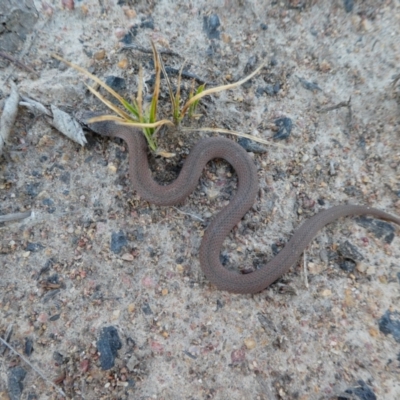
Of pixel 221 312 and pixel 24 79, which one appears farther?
pixel 24 79

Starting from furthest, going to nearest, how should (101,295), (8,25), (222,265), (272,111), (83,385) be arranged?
(272,111), (8,25), (222,265), (101,295), (83,385)

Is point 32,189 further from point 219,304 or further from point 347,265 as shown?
point 347,265

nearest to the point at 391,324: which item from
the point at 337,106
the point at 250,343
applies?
the point at 250,343

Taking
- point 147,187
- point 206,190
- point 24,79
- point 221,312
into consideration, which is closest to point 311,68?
point 206,190

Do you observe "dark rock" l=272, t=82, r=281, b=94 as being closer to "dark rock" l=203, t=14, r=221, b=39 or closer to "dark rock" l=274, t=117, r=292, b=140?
"dark rock" l=274, t=117, r=292, b=140

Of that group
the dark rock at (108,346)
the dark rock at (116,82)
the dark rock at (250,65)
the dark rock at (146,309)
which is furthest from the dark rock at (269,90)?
the dark rock at (108,346)

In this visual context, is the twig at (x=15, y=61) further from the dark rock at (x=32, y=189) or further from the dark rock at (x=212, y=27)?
the dark rock at (x=212, y=27)

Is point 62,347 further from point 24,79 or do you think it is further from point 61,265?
point 24,79
